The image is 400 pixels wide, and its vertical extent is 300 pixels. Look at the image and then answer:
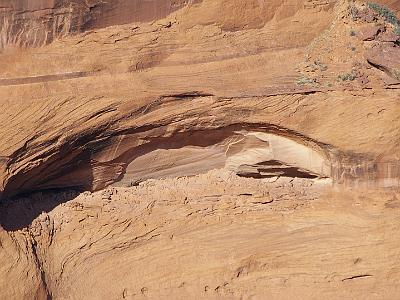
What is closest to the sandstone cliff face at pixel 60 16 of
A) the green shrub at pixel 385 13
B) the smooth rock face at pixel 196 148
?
the smooth rock face at pixel 196 148

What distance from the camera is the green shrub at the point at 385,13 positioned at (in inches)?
279

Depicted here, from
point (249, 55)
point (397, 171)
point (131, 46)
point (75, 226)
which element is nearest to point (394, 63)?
point (397, 171)

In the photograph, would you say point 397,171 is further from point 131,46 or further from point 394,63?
point 131,46

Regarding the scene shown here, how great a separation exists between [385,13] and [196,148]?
2764 mm

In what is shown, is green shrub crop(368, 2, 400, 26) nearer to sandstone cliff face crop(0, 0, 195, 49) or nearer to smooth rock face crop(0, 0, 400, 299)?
smooth rock face crop(0, 0, 400, 299)

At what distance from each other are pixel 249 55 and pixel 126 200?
2164 mm

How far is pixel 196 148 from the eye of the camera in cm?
695

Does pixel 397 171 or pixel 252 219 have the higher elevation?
pixel 397 171

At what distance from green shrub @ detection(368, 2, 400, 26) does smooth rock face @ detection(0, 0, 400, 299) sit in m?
0.10

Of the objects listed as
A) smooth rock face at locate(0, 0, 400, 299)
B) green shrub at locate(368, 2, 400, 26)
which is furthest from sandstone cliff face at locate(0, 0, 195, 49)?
green shrub at locate(368, 2, 400, 26)

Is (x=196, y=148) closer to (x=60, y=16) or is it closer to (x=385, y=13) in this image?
(x=60, y=16)

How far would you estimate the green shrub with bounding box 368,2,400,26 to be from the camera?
279 inches

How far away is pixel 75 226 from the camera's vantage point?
22.0 feet

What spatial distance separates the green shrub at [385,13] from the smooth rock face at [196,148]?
0.10 metres
